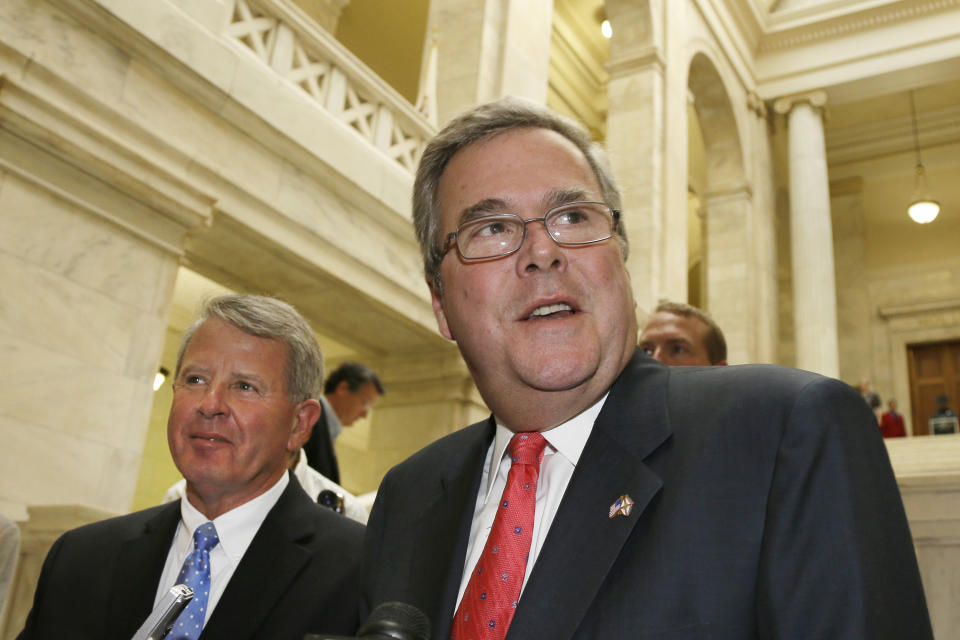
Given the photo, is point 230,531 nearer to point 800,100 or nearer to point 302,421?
point 302,421

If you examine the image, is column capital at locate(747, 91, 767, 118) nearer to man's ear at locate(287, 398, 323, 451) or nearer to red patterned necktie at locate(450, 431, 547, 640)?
man's ear at locate(287, 398, 323, 451)

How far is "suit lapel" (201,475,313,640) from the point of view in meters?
2.23

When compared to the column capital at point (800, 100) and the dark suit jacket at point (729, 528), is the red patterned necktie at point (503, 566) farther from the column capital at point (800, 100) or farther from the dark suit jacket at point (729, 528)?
the column capital at point (800, 100)

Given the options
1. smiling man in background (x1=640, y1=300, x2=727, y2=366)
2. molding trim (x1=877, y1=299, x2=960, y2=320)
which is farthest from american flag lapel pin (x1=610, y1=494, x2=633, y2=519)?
molding trim (x1=877, y1=299, x2=960, y2=320)

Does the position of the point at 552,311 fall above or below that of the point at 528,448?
→ above

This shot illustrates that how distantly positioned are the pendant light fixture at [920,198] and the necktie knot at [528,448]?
61.3 ft

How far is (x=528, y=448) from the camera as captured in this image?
1620 mm

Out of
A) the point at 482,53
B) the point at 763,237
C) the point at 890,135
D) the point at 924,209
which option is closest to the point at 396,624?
the point at 482,53

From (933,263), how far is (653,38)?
12.4m

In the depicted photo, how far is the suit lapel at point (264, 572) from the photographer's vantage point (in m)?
2.23

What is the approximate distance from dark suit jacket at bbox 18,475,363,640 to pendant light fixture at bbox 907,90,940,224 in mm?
18230

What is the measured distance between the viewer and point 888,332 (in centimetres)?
2128

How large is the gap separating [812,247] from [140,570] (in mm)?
15555

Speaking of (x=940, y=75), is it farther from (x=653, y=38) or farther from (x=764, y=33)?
(x=653, y=38)
